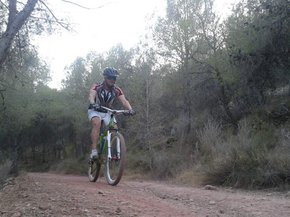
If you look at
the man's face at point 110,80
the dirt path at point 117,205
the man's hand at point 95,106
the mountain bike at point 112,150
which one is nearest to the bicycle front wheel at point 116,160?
the mountain bike at point 112,150

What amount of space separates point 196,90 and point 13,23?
46.3ft

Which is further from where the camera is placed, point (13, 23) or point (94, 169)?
point (13, 23)

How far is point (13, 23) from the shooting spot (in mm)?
8852

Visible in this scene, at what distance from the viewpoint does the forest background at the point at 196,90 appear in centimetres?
1002

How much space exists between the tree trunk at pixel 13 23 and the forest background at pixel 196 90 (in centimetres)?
2

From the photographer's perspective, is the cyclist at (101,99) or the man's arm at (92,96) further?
the cyclist at (101,99)

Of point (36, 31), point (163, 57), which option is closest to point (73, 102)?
point (163, 57)

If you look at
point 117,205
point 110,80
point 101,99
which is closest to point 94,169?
point 101,99

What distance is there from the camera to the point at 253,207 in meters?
5.84

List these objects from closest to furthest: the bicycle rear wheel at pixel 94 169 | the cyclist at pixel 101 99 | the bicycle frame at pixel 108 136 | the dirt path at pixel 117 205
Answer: the dirt path at pixel 117 205
the bicycle frame at pixel 108 136
the cyclist at pixel 101 99
the bicycle rear wheel at pixel 94 169

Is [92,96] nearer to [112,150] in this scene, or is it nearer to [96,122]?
[96,122]

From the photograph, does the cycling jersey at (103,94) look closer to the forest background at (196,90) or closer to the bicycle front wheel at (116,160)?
the bicycle front wheel at (116,160)

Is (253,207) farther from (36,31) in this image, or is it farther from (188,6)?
(188,6)

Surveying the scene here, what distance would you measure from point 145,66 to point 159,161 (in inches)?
241
